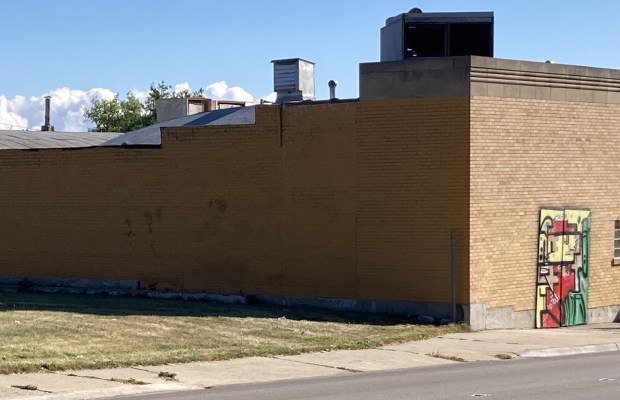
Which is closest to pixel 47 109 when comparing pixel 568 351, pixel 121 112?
pixel 121 112

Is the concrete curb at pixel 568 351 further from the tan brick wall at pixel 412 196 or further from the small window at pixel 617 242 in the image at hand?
the small window at pixel 617 242

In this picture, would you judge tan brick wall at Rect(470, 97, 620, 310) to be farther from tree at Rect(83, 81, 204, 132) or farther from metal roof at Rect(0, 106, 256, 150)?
tree at Rect(83, 81, 204, 132)

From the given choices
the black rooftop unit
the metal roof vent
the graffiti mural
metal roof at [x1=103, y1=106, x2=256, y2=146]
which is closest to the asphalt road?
the graffiti mural

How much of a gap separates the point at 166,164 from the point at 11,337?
8.59 m

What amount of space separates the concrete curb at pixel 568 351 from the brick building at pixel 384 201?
275 centimetres

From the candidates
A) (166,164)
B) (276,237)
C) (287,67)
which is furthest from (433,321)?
(287,67)

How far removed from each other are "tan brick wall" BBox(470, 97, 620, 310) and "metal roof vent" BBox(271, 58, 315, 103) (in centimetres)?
976

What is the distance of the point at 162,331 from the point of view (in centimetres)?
1931

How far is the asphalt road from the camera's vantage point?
13.4m

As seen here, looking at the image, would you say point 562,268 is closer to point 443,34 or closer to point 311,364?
point 443,34

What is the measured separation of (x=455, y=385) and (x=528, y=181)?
9717 millimetres

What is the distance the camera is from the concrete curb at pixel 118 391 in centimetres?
1321

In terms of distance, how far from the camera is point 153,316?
69.5 feet

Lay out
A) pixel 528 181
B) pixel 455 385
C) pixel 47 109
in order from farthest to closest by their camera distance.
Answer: pixel 47 109 < pixel 528 181 < pixel 455 385
